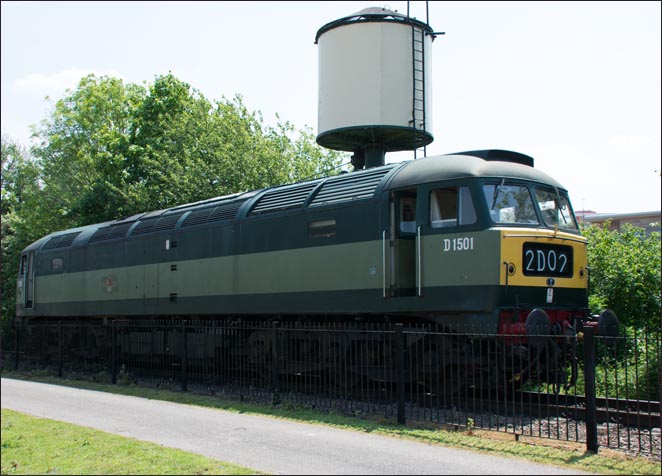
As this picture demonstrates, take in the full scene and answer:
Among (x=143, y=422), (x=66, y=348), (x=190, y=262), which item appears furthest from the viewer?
(x=66, y=348)

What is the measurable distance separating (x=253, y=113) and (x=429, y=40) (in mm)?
11554

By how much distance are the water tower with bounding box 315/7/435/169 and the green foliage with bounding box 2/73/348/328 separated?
7.54 m

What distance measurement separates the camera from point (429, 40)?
65.4 ft

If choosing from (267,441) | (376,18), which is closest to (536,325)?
(267,441)

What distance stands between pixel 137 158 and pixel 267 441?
25323 mm

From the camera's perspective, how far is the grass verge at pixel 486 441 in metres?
7.63

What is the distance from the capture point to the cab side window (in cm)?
1125

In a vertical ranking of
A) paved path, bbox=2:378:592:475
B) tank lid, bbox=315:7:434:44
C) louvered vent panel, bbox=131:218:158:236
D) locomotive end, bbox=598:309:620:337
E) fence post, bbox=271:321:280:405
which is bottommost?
paved path, bbox=2:378:592:475

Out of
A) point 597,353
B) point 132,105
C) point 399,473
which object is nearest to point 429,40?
point 597,353

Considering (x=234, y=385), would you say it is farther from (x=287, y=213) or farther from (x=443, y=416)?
(x=443, y=416)

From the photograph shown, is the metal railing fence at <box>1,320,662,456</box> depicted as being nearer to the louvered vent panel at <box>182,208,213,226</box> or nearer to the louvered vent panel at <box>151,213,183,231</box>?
the louvered vent panel at <box>182,208,213,226</box>

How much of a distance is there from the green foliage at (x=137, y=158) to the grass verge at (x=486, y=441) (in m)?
14.9

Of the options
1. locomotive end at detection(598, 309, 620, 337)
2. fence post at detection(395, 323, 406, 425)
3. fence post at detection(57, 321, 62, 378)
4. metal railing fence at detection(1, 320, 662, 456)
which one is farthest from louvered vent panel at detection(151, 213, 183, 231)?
locomotive end at detection(598, 309, 620, 337)

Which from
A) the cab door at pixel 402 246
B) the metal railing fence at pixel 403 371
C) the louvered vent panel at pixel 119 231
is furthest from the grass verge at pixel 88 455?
the louvered vent panel at pixel 119 231
